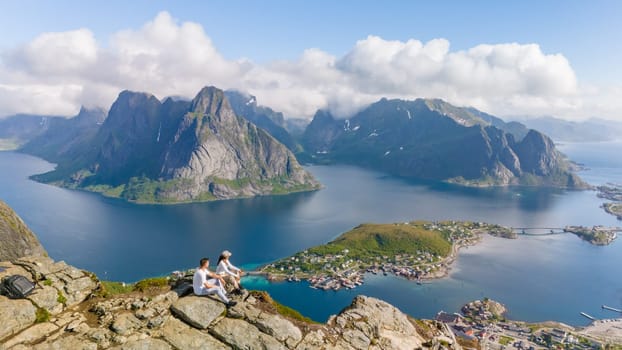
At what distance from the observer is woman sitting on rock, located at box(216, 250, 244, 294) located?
69.2ft

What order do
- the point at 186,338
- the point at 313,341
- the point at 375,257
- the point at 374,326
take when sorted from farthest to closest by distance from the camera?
the point at 375,257, the point at 374,326, the point at 313,341, the point at 186,338

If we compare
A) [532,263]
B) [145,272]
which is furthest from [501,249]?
[145,272]

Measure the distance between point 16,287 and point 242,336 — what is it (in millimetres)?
11927

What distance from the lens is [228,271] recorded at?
69.7 feet

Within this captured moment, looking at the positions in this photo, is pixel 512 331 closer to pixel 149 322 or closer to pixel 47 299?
pixel 149 322

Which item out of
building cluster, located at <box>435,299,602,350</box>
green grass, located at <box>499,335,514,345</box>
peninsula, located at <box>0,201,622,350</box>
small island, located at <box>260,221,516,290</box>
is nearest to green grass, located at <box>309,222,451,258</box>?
small island, located at <box>260,221,516,290</box>

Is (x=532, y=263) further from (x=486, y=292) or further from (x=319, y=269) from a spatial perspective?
(x=319, y=269)

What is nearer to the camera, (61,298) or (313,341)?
(61,298)

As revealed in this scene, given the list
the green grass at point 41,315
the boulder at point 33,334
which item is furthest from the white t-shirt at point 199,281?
the green grass at point 41,315

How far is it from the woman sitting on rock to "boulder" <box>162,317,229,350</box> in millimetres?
3401

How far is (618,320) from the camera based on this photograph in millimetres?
109625

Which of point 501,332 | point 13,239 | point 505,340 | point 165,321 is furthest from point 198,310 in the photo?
point 501,332

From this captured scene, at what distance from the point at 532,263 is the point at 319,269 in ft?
316

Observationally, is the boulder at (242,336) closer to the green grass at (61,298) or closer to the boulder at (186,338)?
the boulder at (186,338)
